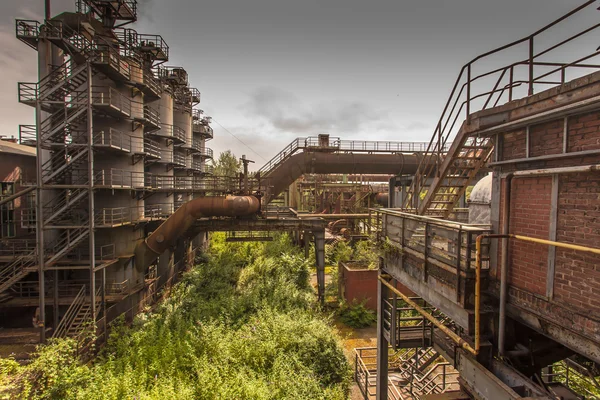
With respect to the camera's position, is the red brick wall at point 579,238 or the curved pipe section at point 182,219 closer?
the red brick wall at point 579,238

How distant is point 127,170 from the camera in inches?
507

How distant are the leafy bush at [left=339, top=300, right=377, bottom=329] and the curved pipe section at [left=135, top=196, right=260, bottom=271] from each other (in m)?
7.05

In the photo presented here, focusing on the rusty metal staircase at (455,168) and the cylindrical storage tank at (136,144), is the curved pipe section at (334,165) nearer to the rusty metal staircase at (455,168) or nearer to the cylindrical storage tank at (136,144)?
the cylindrical storage tank at (136,144)

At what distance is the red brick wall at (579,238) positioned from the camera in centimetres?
322

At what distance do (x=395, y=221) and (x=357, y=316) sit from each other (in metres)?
8.21

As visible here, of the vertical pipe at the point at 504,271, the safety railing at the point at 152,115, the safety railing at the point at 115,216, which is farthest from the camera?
the safety railing at the point at 152,115

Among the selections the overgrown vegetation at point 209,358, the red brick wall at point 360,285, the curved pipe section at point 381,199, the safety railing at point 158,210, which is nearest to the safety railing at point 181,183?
the safety railing at point 158,210

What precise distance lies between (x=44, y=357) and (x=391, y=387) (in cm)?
1044

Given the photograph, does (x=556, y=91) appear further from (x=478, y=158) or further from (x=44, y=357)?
(x=44, y=357)

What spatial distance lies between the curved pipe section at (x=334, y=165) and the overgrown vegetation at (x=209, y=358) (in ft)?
21.0

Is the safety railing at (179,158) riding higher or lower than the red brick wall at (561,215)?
higher

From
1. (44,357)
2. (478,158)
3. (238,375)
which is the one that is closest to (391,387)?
(238,375)

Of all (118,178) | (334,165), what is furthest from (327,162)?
(118,178)

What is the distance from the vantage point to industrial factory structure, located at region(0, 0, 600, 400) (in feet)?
11.8
